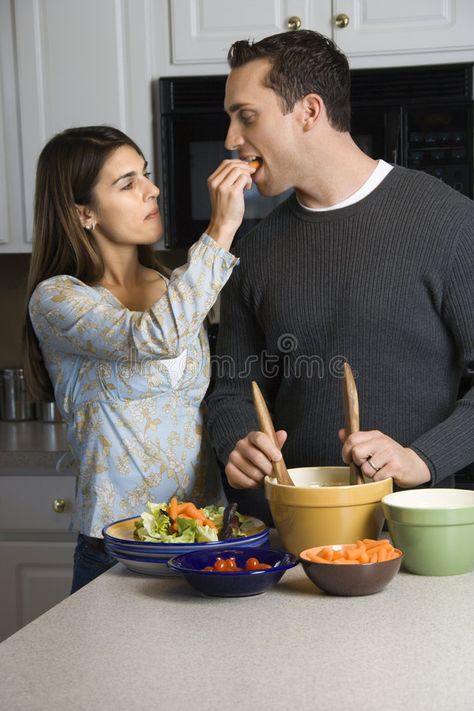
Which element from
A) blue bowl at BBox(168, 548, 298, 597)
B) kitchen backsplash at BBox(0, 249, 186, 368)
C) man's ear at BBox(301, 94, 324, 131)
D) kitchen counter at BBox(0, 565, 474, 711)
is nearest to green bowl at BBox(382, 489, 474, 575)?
kitchen counter at BBox(0, 565, 474, 711)

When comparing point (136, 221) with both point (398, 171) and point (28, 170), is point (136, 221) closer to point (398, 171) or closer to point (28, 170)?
point (398, 171)

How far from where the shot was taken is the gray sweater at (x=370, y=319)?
4.84 ft

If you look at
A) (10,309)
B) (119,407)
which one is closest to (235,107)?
(119,407)

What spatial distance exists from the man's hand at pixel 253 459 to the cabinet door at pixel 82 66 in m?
1.73

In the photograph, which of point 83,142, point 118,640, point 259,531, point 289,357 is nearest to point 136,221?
point 83,142

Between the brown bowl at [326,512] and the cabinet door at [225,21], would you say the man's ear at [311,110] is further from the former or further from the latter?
the cabinet door at [225,21]

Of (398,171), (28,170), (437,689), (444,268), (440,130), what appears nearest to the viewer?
(437,689)

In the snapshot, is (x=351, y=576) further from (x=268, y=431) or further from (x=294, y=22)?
(x=294, y=22)

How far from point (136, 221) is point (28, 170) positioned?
4.18 feet

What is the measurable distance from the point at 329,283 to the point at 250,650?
75cm

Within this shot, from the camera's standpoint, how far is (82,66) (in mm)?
2836

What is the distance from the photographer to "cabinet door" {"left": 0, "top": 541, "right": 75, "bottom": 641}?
2.53 meters

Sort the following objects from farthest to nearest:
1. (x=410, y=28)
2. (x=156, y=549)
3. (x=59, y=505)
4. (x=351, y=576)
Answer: (x=410, y=28), (x=59, y=505), (x=156, y=549), (x=351, y=576)

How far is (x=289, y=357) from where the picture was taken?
1535mm
